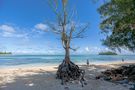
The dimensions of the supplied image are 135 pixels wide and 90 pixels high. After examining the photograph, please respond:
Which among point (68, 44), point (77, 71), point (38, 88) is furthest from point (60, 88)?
point (68, 44)

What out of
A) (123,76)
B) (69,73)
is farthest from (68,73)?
(123,76)

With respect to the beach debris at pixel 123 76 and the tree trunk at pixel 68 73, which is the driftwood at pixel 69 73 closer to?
the tree trunk at pixel 68 73

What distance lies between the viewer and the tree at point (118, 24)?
10.2m


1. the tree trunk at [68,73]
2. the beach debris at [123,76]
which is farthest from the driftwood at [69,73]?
the beach debris at [123,76]

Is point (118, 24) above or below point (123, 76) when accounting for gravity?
above

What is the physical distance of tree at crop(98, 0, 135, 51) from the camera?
10180 millimetres

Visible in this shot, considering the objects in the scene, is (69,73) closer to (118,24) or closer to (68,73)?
(68,73)

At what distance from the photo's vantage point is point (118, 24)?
38.0ft

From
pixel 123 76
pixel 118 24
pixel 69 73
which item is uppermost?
pixel 118 24

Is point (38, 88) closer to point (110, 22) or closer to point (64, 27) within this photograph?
point (64, 27)

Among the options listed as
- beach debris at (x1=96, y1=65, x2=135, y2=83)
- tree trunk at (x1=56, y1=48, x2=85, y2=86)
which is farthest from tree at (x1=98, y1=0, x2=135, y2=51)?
tree trunk at (x1=56, y1=48, x2=85, y2=86)

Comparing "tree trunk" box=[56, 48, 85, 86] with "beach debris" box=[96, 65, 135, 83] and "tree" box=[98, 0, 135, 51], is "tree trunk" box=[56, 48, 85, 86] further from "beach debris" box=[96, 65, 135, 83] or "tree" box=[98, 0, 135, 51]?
"tree" box=[98, 0, 135, 51]

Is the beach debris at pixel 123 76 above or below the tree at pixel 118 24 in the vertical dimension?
below

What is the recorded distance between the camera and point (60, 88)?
30.5 ft
